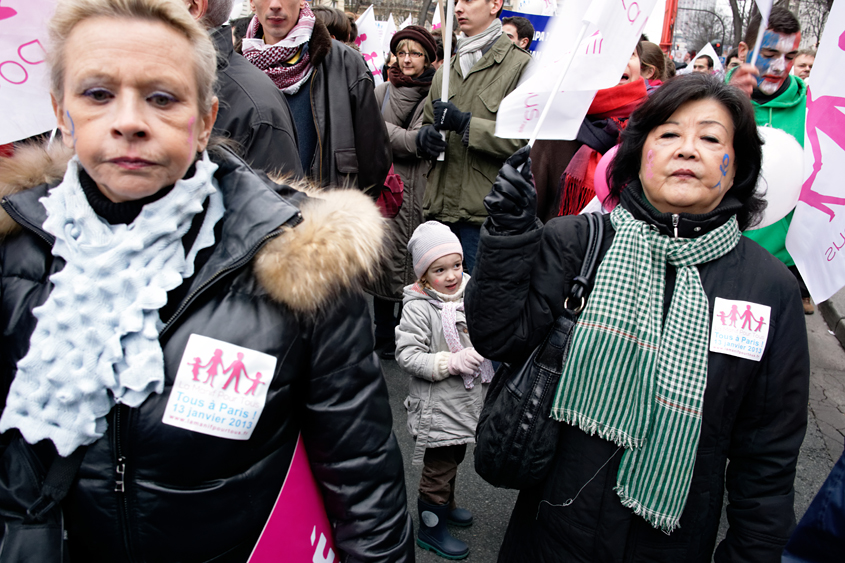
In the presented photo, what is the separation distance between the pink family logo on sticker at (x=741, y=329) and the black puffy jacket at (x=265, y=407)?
2.99 ft

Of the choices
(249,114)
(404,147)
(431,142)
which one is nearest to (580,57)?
(249,114)

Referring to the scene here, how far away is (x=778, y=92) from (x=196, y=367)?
341cm

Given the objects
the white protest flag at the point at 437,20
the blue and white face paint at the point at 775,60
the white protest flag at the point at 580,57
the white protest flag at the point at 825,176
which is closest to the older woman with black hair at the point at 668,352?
the white protest flag at the point at 580,57

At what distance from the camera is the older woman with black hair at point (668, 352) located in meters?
1.63

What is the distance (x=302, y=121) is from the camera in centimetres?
304

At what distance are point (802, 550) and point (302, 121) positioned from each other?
8.64 ft

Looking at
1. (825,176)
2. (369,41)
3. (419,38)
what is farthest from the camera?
(369,41)

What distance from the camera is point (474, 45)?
3748mm

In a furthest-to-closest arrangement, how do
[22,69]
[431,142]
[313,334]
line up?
[431,142] < [22,69] < [313,334]

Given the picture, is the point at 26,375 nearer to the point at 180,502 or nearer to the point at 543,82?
the point at 180,502

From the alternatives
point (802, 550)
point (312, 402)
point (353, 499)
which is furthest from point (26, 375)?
point (802, 550)

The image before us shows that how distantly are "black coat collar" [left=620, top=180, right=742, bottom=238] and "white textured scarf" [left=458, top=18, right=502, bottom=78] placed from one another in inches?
89.7

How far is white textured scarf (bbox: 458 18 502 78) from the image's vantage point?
12.3 feet

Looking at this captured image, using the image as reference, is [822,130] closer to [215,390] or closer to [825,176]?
[825,176]
